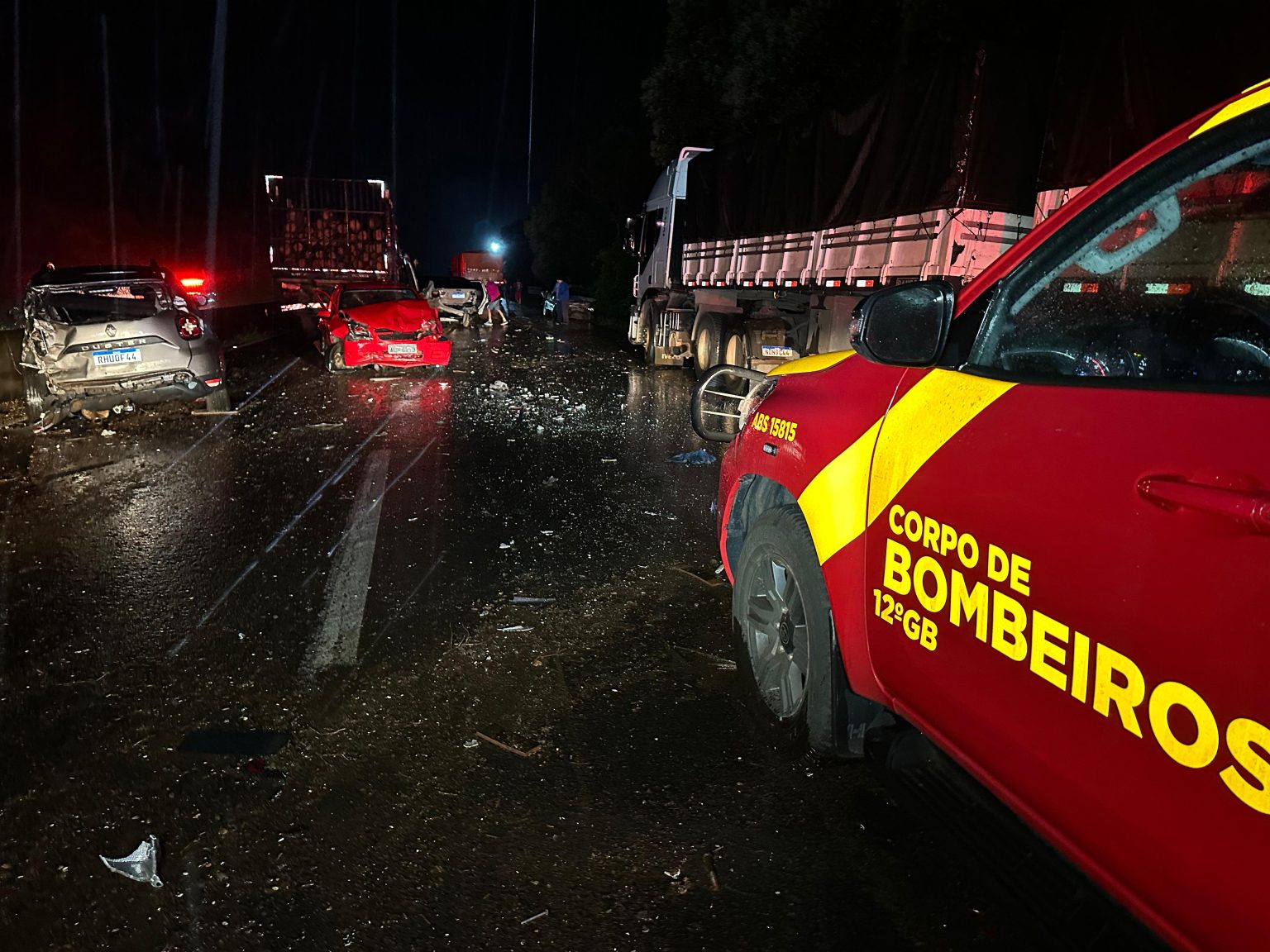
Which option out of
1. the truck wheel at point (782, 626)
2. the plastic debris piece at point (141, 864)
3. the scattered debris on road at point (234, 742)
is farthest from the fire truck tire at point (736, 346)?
the plastic debris piece at point (141, 864)

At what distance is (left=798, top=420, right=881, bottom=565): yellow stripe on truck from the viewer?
267 centimetres

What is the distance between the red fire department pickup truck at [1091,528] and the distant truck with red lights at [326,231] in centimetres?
2652

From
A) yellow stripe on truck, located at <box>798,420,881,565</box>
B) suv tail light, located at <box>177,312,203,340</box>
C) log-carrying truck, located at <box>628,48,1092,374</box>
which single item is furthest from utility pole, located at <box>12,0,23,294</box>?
yellow stripe on truck, located at <box>798,420,881,565</box>

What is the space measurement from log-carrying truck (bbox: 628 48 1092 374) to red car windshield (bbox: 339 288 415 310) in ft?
15.3

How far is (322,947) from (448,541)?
3.75 metres

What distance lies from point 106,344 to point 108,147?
32.0m

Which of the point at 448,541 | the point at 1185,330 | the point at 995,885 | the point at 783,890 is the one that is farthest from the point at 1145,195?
the point at 448,541

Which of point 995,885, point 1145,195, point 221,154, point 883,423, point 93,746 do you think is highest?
point 221,154

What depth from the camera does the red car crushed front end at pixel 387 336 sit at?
14477mm

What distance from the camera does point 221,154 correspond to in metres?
47.5

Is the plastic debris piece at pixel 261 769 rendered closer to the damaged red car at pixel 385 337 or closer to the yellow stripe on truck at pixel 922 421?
the yellow stripe on truck at pixel 922 421

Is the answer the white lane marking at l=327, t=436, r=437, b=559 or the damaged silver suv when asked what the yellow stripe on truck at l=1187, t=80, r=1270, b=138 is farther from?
the damaged silver suv

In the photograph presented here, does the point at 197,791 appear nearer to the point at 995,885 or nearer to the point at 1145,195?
the point at 995,885

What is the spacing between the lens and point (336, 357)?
1486cm
